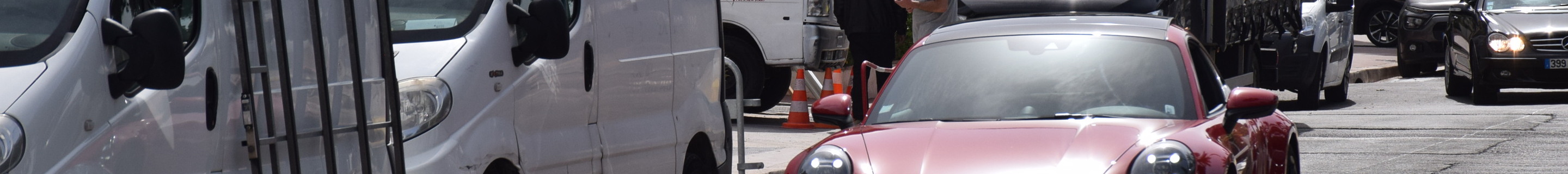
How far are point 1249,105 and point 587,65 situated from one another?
1.89 metres

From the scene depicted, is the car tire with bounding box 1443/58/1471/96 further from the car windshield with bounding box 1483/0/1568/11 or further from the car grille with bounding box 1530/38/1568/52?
the car grille with bounding box 1530/38/1568/52

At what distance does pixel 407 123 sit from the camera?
185 inches

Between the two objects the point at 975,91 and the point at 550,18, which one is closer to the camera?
the point at 550,18

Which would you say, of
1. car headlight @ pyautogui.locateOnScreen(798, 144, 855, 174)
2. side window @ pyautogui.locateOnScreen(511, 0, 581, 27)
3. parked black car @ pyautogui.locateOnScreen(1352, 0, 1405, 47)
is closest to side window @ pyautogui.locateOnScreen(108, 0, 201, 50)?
side window @ pyautogui.locateOnScreen(511, 0, 581, 27)

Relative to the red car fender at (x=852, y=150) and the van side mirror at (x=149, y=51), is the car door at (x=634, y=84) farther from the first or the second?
the van side mirror at (x=149, y=51)

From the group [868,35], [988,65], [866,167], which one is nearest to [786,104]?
[868,35]

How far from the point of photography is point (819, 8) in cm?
1135

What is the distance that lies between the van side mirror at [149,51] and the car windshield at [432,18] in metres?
1.27

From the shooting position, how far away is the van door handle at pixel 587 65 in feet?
17.8

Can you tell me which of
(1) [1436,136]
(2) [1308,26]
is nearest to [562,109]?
(1) [1436,136]

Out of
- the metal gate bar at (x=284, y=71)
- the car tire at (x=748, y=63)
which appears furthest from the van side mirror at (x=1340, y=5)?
the metal gate bar at (x=284, y=71)

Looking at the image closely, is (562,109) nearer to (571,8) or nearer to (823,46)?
(571,8)

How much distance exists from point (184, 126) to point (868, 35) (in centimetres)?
661

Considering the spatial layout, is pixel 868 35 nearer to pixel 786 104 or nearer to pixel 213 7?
pixel 786 104
